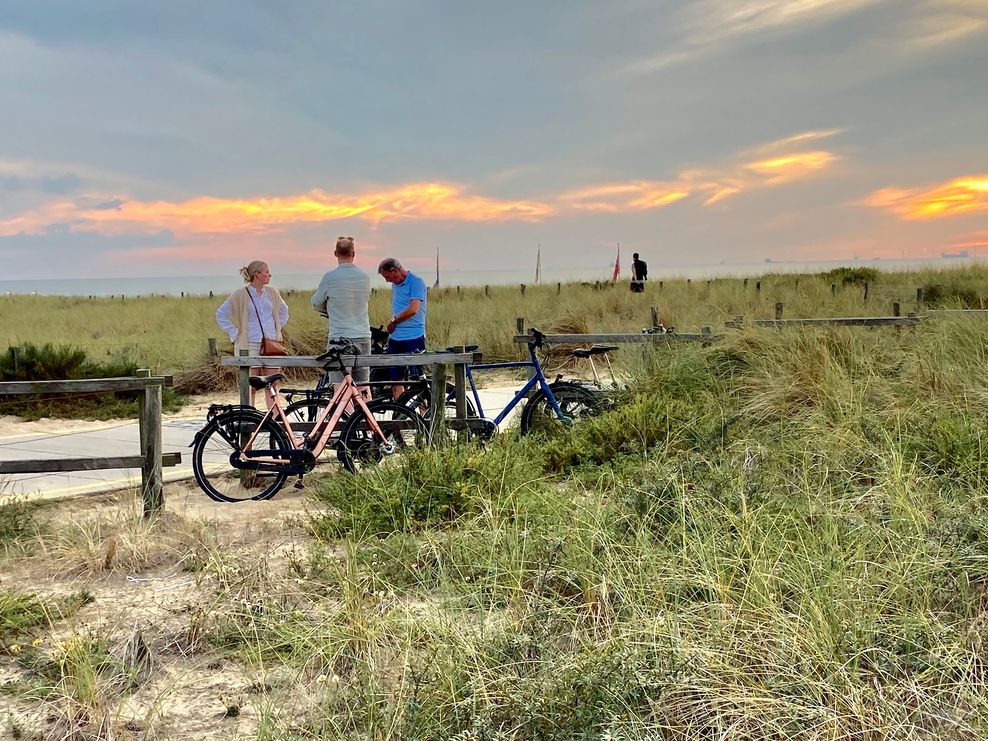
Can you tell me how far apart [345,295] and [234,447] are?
5.82 feet

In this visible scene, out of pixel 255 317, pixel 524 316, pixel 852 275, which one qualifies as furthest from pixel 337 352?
pixel 852 275

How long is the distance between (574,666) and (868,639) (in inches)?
42.3

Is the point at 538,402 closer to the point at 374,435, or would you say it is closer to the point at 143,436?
the point at 374,435

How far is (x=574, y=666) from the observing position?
9.97ft

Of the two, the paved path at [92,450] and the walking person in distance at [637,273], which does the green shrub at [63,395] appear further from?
the walking person in distance at [637,273]

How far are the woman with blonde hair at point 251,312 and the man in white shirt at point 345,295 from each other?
1.61 feet

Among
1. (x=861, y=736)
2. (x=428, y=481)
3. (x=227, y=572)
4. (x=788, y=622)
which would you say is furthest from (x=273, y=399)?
(x=861, y=736)

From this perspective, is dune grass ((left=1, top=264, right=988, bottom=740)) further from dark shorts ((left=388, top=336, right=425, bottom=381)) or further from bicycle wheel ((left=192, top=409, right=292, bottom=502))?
dark shorts ((left=388, top=336, right=425, bottom=381))

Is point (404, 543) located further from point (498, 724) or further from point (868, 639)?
point (868, 639)

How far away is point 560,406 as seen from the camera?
7.82m

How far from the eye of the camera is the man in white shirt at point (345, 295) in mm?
7656

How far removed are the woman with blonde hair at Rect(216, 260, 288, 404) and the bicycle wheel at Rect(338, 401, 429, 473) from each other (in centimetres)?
150

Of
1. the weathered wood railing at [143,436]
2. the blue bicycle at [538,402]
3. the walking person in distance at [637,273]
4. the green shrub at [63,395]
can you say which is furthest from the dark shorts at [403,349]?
the walking person in distance at [637,273]

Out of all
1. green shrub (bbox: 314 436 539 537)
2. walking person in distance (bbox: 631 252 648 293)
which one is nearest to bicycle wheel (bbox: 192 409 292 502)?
green shrub (bbox: 314 436 539 537)
